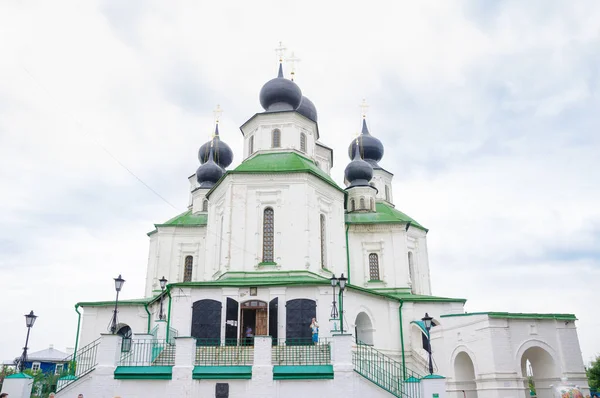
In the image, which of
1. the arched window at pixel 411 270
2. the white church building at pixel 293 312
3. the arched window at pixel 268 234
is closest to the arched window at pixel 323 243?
the white church building at pixel 293 312

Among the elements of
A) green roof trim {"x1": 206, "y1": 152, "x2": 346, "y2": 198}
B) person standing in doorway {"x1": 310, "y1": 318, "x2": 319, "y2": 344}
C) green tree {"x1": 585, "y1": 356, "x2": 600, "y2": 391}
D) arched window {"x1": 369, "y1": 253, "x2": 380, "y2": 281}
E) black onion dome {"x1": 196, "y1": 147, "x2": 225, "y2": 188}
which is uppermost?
black onion dome {"x1": 196, "y1": 147, "x2": 225, "y2": 188}

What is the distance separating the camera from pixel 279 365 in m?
14.6

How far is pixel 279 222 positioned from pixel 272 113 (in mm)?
7187

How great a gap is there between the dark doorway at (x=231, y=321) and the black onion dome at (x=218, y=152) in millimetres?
18164

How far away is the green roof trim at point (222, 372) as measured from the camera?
563 inches

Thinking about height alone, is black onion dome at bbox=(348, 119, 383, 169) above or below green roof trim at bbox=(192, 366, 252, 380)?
above

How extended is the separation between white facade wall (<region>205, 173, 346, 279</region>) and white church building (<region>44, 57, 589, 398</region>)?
54mm

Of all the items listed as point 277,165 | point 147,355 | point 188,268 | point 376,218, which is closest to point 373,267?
point 376,218

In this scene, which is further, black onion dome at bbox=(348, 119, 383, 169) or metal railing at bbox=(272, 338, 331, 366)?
black onion dome at bbox=(348, 119, 383, 169)

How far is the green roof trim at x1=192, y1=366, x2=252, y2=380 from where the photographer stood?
1430 cm

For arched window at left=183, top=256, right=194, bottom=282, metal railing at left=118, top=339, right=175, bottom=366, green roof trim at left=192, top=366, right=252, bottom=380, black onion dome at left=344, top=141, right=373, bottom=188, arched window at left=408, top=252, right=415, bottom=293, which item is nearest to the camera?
green roof trim at left=192, top=366, right=252, bottom=380

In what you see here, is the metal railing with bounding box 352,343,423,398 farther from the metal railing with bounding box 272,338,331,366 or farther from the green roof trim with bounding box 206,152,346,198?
the green roof trim with bounding box 206,152,346,198

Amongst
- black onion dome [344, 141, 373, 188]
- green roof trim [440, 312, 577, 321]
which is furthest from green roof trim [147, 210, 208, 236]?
green roof trim [440, 312, 577, 321]

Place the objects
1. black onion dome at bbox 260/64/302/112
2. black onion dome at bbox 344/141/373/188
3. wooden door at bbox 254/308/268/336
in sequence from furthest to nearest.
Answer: black onion dome at bbox 344/141/373/188 → black onion dome at bbox 260/64/302/112 → wooden door at bbox 254/308/268/336
